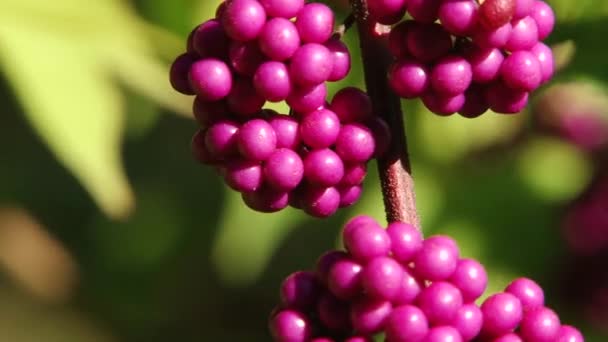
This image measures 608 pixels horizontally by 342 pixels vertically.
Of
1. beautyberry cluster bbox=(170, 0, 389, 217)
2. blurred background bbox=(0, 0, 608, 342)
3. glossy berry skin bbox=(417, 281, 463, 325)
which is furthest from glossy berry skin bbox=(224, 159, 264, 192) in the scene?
blurred background bbox=(0, 0, 608, 342)

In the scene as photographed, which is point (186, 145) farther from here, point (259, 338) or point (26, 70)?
point (26, 70)

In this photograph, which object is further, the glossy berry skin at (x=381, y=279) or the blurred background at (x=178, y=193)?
the blurred background at (x=178, y=193)

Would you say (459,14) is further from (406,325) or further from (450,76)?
(406,325)

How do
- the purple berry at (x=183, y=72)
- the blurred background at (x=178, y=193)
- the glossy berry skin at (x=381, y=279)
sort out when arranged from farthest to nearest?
1. the blurred background at (x=178, y=193)
2. the purple berry at (x=183, y=72)
3. the glossy berry skin at (x=381, y=279)

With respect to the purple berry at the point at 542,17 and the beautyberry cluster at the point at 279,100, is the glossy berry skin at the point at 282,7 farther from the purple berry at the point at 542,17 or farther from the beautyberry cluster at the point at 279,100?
the purple berry at the point at 542,17

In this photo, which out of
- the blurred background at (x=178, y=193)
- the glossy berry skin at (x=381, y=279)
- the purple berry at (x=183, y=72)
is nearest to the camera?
the glossy berry skin at (x=381, y=279)

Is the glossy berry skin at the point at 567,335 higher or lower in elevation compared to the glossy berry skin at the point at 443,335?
lower

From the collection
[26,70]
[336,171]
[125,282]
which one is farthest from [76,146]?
[336,171]

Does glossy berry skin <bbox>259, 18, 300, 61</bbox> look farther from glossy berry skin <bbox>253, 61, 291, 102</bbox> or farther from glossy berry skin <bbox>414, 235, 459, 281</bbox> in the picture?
glossy berry skin <bbox>414, 235, 459, 281</bbox>

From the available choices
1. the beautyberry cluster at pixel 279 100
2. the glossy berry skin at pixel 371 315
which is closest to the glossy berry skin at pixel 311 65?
the beautyberry cluster at pixel 279 100
